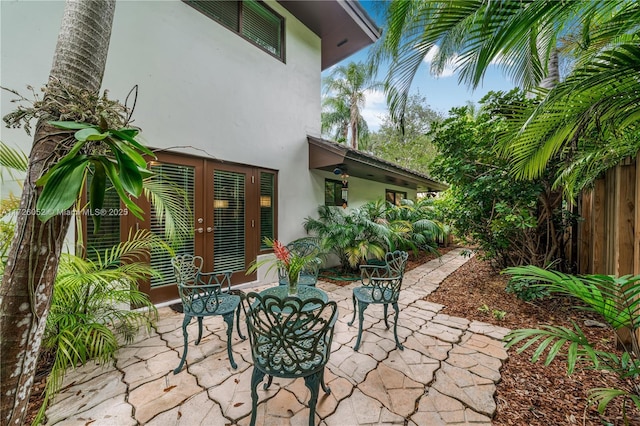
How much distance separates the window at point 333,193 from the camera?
6.47 metres

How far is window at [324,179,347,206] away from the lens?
6.47 metres

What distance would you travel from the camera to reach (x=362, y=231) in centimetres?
524

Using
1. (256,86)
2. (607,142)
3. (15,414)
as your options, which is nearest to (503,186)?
(607,142)

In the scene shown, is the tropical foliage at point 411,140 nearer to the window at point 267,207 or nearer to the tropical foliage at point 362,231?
the tropical foliage at point 362,231

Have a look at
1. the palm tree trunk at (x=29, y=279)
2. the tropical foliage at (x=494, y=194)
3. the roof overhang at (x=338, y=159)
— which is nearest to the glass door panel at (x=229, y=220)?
the roof overhang at (x=338, y=159)

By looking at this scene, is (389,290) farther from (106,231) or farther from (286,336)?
(106,231)

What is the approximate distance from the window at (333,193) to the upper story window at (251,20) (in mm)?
3210

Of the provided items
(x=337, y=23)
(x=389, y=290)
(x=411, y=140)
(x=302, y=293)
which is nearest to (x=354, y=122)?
(x=411, y=140)

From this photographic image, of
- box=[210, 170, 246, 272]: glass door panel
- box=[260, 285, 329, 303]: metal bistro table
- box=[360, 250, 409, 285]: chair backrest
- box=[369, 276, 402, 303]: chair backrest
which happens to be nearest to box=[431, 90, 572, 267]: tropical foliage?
box=[360, 250, 409, 285]: chair backrest

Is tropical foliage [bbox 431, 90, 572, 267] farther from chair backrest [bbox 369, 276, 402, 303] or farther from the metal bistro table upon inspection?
the metal bistro table

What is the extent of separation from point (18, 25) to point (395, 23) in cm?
449

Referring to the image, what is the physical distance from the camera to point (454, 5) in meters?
1.74

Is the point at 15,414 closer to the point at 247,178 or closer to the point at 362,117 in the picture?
the point at 247,178

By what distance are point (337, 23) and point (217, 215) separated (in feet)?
18.1
